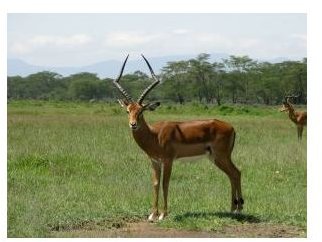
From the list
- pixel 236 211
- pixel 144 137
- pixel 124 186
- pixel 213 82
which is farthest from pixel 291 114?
pixel 213 82

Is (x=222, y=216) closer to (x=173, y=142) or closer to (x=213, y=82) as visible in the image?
(x=173, y=142)

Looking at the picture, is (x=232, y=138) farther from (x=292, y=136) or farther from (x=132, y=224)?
(x=292, y=136)

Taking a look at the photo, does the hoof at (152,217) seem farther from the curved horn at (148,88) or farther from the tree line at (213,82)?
the tree line at (213,82)

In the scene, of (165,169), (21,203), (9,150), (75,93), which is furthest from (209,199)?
(75,93)

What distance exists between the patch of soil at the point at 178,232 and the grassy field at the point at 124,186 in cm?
13

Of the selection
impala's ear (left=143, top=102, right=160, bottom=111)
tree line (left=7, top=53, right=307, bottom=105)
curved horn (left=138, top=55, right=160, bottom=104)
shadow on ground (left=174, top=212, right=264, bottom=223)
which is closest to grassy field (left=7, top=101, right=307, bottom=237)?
shadow on ground (left=174, top=212, right=264, bottom=223)

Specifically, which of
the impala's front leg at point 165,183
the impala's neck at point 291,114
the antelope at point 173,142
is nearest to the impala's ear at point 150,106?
the antelope at point 173,142

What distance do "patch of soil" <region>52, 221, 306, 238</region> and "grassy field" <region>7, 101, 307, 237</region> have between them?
0.13m

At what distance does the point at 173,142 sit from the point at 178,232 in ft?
4.47

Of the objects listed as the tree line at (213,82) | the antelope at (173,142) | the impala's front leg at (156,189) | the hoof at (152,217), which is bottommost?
the hoof at (152,217)

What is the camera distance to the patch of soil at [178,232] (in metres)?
7.59

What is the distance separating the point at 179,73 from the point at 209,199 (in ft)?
206

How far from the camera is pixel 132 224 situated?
8125 millimetres

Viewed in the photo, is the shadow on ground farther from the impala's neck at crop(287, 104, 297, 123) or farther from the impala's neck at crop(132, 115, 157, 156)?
the impala's neck at crop(287, 104, 297, 123)
